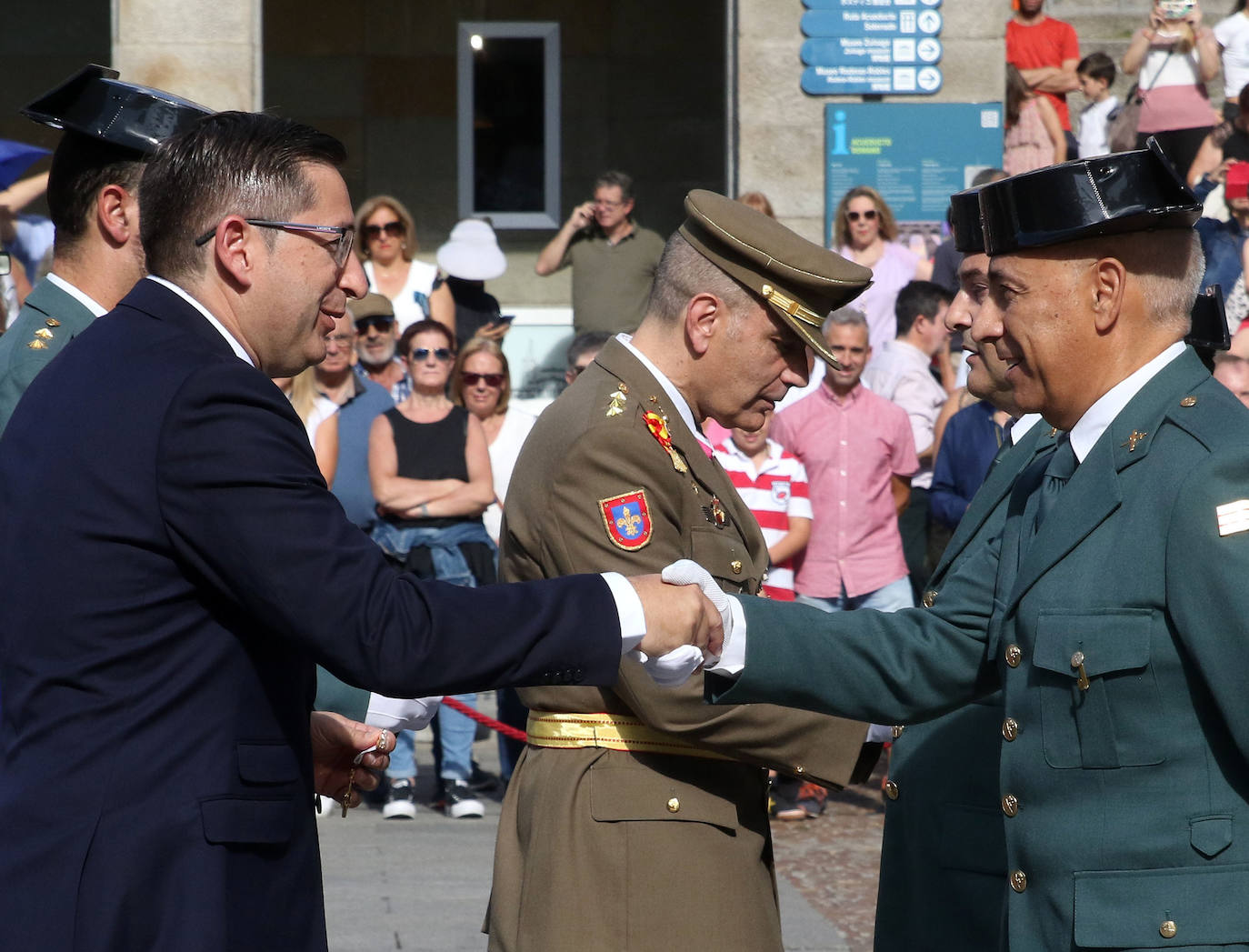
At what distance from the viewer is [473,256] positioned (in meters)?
9.76

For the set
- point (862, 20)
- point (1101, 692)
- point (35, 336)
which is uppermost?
point (862, 20)

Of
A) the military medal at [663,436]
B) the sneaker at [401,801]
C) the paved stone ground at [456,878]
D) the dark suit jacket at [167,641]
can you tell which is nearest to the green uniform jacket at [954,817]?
the military medal at [663,436]

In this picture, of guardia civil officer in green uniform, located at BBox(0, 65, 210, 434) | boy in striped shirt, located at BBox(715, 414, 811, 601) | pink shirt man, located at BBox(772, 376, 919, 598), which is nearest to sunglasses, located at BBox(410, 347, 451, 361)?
boy in striped shirt, located at BBox(715, 414, 811, 601)

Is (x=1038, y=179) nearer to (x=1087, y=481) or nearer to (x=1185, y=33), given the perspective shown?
(x=1087, y=481)

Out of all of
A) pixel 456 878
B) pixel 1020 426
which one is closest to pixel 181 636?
pixel 1020 426

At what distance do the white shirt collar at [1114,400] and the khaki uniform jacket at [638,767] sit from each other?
73 cm

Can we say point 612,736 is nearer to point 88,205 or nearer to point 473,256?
point 88,205

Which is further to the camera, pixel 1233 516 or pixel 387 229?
pixel 387 229

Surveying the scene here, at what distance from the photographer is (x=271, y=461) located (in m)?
2.33

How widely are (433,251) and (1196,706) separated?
39.3 feet

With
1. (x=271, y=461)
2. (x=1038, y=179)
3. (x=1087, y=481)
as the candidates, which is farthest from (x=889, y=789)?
(x=271, y=461)

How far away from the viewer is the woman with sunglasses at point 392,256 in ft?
30.2

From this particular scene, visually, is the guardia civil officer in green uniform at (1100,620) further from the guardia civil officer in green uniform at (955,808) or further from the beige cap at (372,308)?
the beige cap at (372,308)

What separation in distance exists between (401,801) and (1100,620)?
5.32m
